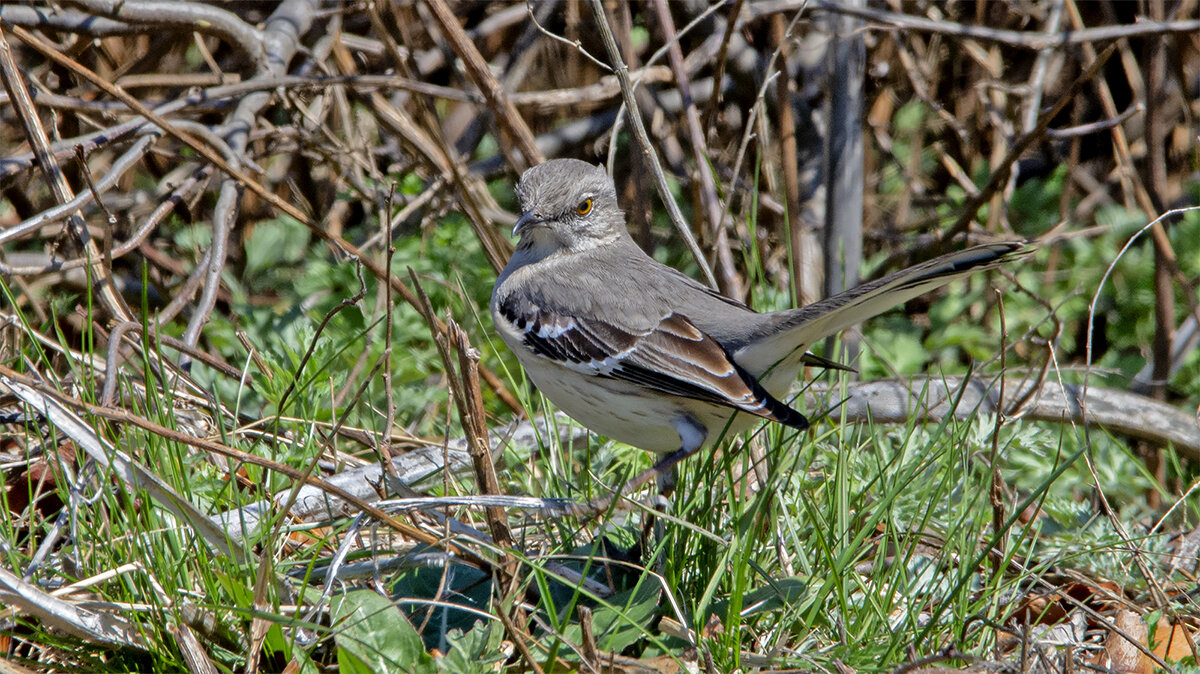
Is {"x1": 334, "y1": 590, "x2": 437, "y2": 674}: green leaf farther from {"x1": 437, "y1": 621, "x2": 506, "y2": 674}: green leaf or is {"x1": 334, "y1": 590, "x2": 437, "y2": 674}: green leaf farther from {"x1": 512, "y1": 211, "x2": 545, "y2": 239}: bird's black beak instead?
{"x1": 512, "y1": 211, "x2": 545, "y2": 239}: bird's black beak

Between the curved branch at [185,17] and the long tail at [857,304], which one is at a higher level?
the curved branch at [185,17]

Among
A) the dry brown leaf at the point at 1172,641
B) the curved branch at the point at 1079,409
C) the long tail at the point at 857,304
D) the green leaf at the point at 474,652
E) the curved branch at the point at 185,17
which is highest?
the curved branch at the point at 185,17

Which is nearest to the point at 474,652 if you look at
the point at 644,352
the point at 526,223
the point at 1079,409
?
the point at 644,352

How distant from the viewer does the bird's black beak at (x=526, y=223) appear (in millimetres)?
4180

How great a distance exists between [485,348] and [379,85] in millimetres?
1398

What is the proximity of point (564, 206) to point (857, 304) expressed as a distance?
1.49 metres

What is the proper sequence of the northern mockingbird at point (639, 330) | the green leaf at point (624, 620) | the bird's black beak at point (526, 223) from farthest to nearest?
the bird's black beak at point (526, 223) → the northern mockingbird at point (639, 330) → the green leaf at point (624, 620)

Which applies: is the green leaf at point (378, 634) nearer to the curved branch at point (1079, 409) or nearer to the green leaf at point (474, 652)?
the green leaf at point (474, 652)

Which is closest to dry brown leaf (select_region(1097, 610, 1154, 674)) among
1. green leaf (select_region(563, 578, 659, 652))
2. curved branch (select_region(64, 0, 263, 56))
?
green leaf (select_region(563, 578, 659, 652))

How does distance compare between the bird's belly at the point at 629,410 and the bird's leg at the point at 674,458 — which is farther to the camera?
the bird's belly at the point at 629,410

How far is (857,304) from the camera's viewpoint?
312 centimetres

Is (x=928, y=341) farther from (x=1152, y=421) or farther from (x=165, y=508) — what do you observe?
(x=165, y=508)

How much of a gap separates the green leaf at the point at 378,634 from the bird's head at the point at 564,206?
1.82m

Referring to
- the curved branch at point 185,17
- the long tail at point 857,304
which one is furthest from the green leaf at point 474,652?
the curved branch at point 185,17
